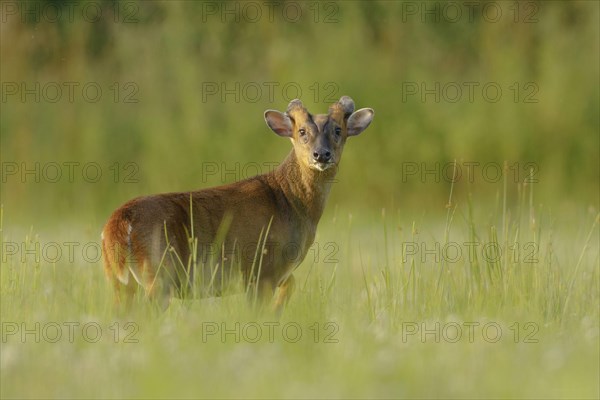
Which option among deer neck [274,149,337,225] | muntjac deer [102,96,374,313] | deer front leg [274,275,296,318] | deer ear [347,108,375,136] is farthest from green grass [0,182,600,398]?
deer ear [347,108,375,136]

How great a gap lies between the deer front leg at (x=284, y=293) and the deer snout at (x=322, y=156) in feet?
2.65

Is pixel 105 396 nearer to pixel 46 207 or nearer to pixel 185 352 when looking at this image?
pixel 185 352

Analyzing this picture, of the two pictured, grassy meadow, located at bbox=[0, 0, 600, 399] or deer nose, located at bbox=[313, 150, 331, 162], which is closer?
deer nose, located at bbox=[313, 150, 331, 162]

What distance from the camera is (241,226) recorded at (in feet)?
27.1

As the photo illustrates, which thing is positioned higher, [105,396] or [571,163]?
[571,163]

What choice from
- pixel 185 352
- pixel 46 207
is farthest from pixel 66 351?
pixel 46 207

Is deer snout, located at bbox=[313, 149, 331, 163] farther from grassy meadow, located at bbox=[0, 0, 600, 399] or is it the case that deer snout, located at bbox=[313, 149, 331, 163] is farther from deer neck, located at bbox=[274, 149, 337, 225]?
grassy meadow, located at bbox=[0, 0, 600, 399]

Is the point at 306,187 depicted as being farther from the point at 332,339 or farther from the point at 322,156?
the point at 332,339

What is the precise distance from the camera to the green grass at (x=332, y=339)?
5625 mm

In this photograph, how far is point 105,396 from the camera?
5.48 m

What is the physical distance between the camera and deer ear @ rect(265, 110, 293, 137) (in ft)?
29.5

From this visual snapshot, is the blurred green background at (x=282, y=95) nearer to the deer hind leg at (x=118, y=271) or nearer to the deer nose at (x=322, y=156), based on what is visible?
the deer nose at (x=322, y=156)

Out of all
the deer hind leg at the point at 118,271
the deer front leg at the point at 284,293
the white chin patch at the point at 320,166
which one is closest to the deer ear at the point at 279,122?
the white chin patch at the point at 320,166

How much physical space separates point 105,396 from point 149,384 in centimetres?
21
